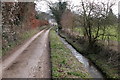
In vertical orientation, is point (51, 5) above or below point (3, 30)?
above

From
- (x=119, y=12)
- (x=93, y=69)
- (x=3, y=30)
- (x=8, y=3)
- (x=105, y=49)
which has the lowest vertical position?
(x=93, y=69)

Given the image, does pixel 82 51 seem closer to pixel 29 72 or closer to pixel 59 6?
pixel 29 72

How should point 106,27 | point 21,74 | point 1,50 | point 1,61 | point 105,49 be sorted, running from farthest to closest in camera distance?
point 106,27, point 105,49, point 1,50, point 1,61, point 21,74

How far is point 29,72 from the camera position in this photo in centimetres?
1079

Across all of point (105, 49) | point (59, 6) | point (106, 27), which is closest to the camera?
point (105, 49)

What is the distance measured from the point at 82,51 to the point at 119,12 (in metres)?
6.64

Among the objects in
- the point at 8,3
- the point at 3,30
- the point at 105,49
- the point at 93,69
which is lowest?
the point at 93,69

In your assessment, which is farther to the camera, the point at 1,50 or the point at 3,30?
the point at 3,30

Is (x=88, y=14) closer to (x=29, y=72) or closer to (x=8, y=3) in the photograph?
(x=8, y=3)

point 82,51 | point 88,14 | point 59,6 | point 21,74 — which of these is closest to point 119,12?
point 88,14

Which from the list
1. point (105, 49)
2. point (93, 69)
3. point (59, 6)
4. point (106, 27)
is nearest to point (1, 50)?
point (93, 69)

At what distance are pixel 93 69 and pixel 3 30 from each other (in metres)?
9.11

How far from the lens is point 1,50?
15281mm

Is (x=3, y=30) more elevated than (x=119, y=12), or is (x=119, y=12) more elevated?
(x=119, y=12)
